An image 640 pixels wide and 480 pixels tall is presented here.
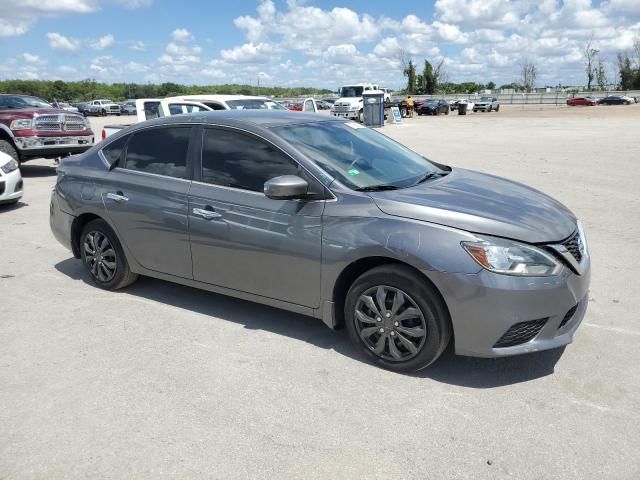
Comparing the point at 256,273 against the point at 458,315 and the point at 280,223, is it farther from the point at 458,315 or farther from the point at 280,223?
the point at 458,315

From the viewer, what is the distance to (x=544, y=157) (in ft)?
48.8

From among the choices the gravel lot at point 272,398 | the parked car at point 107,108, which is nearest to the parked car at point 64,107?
the parked car at point 107,108

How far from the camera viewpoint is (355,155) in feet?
14.5

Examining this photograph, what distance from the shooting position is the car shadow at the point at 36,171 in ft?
45.0

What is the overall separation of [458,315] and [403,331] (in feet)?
1.25

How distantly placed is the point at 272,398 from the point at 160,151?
2.45 meters

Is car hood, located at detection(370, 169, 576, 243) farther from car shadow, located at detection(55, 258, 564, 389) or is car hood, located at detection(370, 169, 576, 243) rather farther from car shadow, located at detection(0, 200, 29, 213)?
car shadow, located at detection(0, 200, 29, 213)

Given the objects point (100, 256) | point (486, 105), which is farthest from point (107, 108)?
point (100, 256)

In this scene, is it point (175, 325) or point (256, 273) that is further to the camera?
point (175, 325)

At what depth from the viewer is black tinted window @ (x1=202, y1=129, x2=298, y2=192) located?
4207 mm

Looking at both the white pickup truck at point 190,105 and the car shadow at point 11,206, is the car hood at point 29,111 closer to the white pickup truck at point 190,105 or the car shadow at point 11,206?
the white pickup truck at point 190,105

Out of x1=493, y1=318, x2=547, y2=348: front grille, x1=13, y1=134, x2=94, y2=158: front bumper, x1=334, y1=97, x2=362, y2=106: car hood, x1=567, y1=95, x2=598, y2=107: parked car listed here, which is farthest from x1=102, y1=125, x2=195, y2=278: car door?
x1=567, y1=95, x2=598, y2=107: parked car

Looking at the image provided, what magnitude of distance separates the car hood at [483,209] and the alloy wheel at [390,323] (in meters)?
0.53

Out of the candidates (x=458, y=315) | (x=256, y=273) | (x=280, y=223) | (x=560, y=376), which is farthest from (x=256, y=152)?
(x=560, y=376)
